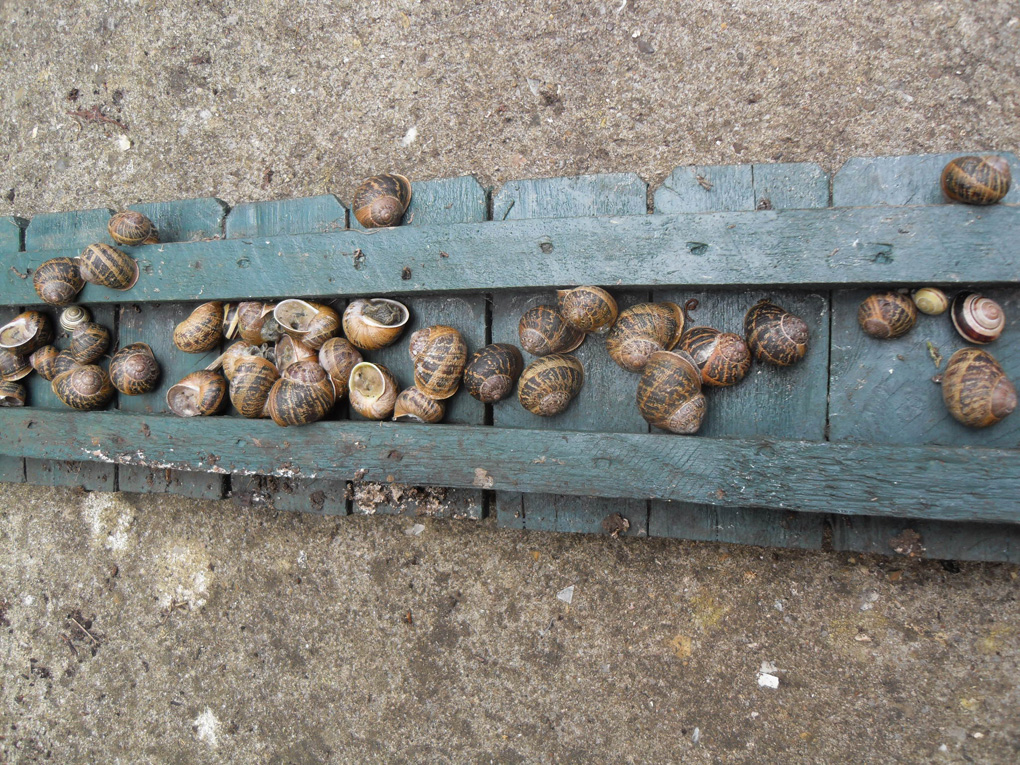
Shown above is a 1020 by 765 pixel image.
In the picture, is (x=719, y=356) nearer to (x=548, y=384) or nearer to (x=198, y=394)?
(x=548, y=384)

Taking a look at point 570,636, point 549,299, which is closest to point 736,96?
point 549,299

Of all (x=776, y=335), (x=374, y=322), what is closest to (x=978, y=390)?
(x=776, y=335)

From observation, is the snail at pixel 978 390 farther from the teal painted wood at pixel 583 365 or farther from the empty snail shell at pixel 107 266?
the empty snail shell at pixel 107 266

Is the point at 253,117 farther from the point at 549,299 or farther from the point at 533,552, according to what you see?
the point at 533,552


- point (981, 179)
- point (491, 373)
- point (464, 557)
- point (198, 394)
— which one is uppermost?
point (981, 179)

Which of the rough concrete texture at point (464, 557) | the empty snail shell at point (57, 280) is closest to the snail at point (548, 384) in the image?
the rough concrete texture at point (464, 557)

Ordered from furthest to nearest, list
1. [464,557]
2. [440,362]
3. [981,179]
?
[464,557]
[440,362]
[981,179]
